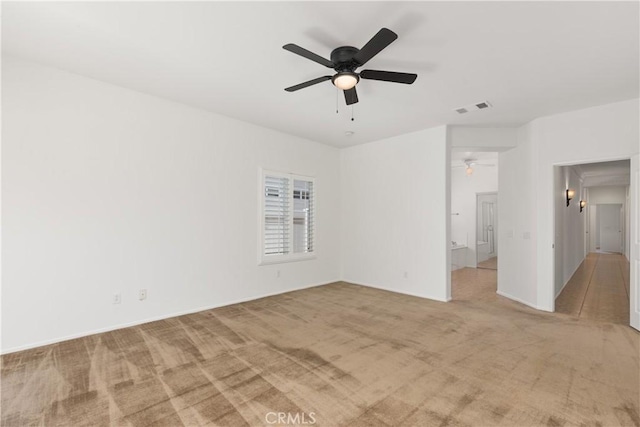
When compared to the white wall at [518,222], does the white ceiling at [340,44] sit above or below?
above

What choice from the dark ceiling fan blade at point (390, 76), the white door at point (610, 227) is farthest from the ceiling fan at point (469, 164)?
the white door at point (610, 227)

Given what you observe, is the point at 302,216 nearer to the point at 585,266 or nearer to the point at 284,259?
the point at 284,259

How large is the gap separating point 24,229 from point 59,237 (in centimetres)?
29

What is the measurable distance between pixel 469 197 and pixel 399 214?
441 centimetres

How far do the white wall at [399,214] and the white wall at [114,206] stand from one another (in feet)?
6.81

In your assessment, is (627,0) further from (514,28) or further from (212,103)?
(212,103)

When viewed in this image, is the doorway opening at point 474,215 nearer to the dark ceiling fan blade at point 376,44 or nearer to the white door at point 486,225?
the white door at point 486,225

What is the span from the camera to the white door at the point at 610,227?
1278 cm

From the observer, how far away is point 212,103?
4.14 meters

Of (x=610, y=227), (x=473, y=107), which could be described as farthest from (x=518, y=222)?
(x=610, y=227)

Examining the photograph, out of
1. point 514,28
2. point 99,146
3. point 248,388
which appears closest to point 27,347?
point 99,146

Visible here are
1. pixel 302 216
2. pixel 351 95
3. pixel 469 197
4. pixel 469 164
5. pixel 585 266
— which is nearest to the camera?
pixel 351 95

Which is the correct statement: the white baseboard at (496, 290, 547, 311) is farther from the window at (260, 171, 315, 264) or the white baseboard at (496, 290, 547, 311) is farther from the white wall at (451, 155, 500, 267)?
the window at (260, 171, 315, 264)

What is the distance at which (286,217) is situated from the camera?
546 centimetres
